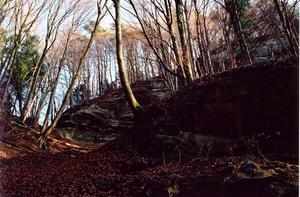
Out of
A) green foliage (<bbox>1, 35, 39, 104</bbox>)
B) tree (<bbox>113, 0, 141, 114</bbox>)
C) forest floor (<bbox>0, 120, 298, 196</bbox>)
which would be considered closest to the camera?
forest floor (<bbox>0, 120, 298, 196</bbox>)

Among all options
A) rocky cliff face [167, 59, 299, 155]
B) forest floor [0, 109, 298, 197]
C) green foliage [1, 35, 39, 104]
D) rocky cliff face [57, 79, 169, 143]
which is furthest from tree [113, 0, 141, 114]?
green foliage [1, 35, 39, 104]

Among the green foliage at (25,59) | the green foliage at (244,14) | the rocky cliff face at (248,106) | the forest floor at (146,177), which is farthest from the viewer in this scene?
the green foliage at (25,59)

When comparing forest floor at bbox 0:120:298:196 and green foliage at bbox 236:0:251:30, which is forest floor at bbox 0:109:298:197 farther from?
green foliage at bbox 236:0:251:30

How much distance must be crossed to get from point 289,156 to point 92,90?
30.5 meters

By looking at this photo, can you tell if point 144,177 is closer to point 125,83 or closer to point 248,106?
point 248,106

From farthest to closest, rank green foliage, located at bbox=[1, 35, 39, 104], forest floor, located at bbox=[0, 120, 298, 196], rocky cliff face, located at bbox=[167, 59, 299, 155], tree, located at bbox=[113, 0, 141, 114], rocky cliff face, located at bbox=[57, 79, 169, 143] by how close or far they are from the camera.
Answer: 1. green foliage, located at bbox=[1, 35, 39, 104]
2. rocky cliff face, located at bbox=[57, 79, 169, 143]
3. tree, located at bbox=[113, 0, 141, 114]
4. rocky cliff face, located at bbox=[167, 59, 299, 155]
5. forest floor, located at bbox=[0, 120, 298, 196]

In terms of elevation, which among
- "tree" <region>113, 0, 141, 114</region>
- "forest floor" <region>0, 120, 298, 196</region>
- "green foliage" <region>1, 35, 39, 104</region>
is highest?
"green foliage" <region>1, 35, 39, 104</region>

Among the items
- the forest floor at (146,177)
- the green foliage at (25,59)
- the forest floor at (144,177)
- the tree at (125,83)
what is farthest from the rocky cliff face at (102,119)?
the forest floor at (146,177)

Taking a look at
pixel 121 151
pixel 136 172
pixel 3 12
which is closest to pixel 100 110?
pixel 3 12

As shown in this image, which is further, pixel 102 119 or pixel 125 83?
pixel 102 119

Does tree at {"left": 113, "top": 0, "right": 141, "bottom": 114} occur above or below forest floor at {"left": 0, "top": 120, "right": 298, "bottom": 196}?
above

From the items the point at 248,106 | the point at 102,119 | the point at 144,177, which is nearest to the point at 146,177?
the point at 144,177

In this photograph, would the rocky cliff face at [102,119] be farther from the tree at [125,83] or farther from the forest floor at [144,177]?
the forest floor at [144,177]

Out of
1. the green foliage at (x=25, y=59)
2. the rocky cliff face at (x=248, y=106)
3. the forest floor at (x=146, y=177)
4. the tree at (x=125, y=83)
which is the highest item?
the green foliage at (x=25, y=59)
